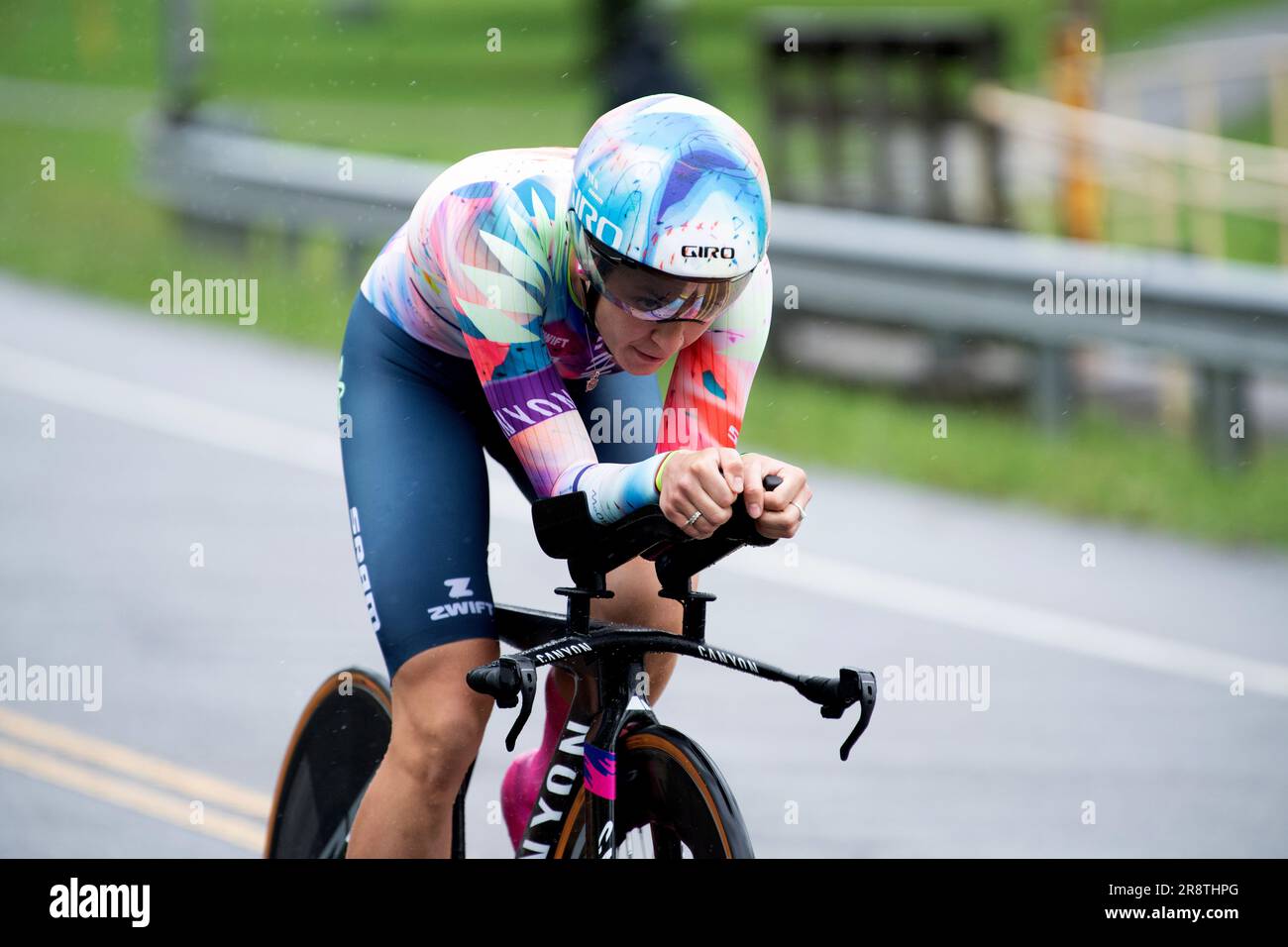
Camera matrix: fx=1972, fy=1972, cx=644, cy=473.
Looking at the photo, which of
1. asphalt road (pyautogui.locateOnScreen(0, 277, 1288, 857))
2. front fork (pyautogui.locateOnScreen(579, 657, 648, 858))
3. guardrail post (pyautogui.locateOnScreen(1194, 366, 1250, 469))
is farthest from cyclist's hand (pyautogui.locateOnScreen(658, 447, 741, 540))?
guardrail post (pyautogui.locateOnScreen(1194, 366, 1250, 469))

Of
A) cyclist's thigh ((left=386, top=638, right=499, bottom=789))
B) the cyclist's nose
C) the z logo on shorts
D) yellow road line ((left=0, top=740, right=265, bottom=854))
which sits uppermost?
the cyclist's nose

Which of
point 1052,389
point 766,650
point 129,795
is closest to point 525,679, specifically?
point 129,795

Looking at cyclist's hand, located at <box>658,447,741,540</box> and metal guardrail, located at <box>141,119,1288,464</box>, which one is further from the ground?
metal guardrail, located at <box>141,119,1288,464</box>

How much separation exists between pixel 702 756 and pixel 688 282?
879mm

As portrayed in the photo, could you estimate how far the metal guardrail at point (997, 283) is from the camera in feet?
30.1

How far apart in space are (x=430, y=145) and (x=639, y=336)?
17.4 m

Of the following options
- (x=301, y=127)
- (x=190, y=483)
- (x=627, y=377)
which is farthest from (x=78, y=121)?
(x=627, y=377)

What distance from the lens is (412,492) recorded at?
14.0 feet

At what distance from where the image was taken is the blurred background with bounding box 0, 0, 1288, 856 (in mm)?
6715

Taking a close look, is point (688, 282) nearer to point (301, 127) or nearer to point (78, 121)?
point (301, 127)

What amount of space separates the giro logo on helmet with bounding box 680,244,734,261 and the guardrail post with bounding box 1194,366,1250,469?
21.3 ft

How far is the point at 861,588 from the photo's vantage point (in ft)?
28.0

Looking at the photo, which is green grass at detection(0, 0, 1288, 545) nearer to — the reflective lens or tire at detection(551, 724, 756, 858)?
tire at detection(551, 724, 756, 858)

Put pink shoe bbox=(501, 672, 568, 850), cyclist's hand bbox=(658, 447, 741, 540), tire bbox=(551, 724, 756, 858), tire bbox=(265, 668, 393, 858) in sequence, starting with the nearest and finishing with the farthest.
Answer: cyclist's hand bbox=(658, 447, 741, 540) → tire bbox=(551, 724, 756, 858) → pink shoe bbox=(501, 672, 568, 850) → tire bbox=(265, 668, 393, 858)
